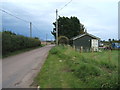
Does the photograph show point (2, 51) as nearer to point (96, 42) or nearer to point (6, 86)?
point (6, 86)

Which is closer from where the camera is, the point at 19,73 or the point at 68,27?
the point at 19,73

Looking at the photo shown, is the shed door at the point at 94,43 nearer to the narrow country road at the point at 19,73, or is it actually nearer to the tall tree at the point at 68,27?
the tall tree at the point at 68,27

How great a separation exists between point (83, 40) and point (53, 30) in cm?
3063

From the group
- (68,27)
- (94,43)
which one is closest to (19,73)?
(94,43)

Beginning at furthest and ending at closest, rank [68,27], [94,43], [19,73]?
1. [68,27]
2. [94,43]
3. [19,73]

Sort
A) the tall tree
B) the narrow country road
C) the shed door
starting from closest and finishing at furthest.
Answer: the narrow country road
the shed door
the tall tree

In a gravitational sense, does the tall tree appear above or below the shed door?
above

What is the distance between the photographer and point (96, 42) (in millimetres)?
48594

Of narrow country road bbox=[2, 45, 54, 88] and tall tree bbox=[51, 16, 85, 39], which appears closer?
narrow country road bbox=[2, 45, 54, 88]

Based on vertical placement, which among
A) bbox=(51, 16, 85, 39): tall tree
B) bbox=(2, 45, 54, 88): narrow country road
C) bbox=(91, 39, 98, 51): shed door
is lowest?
bbox=(2, 45, 54, 88): narrow country road

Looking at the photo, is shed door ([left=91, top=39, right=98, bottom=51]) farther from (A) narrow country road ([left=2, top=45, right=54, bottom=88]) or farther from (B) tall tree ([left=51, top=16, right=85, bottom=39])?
(A) narrow country road ([left=2, top=45, right=54, bottom=88])

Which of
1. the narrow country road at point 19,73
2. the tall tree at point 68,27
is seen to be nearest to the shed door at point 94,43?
the tall tree at point 68,27

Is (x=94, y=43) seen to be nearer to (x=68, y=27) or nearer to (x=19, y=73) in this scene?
(x=68, y=27)

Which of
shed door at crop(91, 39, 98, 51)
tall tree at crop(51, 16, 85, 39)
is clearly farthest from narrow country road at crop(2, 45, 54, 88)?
tall tree at crop(51, 16, 85, 39)
